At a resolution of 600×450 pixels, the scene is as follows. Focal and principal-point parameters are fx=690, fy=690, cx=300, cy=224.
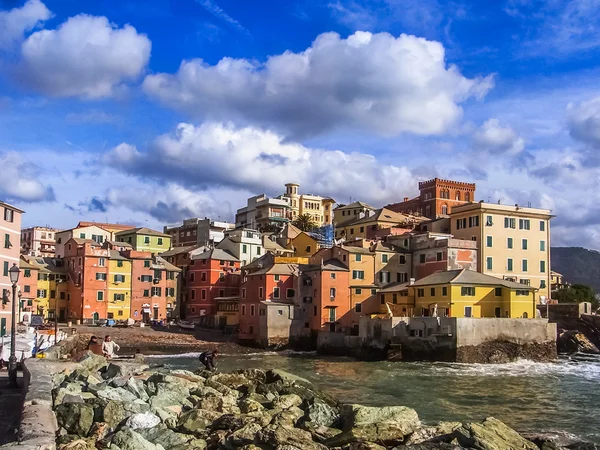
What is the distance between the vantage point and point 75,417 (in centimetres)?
1764

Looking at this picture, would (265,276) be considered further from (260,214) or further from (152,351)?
(260,214)

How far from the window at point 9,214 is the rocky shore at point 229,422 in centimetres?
2784

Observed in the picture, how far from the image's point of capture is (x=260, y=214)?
441 ft

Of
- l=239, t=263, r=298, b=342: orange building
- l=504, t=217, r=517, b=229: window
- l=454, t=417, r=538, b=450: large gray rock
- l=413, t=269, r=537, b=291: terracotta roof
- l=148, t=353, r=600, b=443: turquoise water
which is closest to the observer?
l=454, t=417, r=538, b=450: large gray rock

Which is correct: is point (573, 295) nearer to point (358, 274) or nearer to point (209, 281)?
point (358, 274)

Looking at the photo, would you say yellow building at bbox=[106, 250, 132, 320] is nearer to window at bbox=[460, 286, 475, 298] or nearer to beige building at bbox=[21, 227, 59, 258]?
window at bbox=[460, 286, 475, 298]

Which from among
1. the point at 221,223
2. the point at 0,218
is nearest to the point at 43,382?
the point at 0,218

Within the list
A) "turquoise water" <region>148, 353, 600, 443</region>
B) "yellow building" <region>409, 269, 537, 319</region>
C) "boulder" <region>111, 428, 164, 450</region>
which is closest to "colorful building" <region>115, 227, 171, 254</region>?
"turquoise water" <region>148, 353, 600, 443</region>

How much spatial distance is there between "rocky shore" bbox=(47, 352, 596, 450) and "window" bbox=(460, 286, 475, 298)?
38523mm

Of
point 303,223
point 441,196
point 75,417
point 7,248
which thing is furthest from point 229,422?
point 303,223

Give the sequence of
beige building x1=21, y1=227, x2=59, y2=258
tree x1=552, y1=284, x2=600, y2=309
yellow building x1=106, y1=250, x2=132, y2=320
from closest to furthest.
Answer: yellow building x1=106, y1=250, x2=132, y2=320 < tree x1=552, y1=284, x2=600, y2=309 < beige building x1=21, y1=227, x2=59, y2=258

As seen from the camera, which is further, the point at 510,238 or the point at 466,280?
the point at 510,238

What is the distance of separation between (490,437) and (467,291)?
44502 millimetres

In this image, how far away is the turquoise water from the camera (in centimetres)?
3032
